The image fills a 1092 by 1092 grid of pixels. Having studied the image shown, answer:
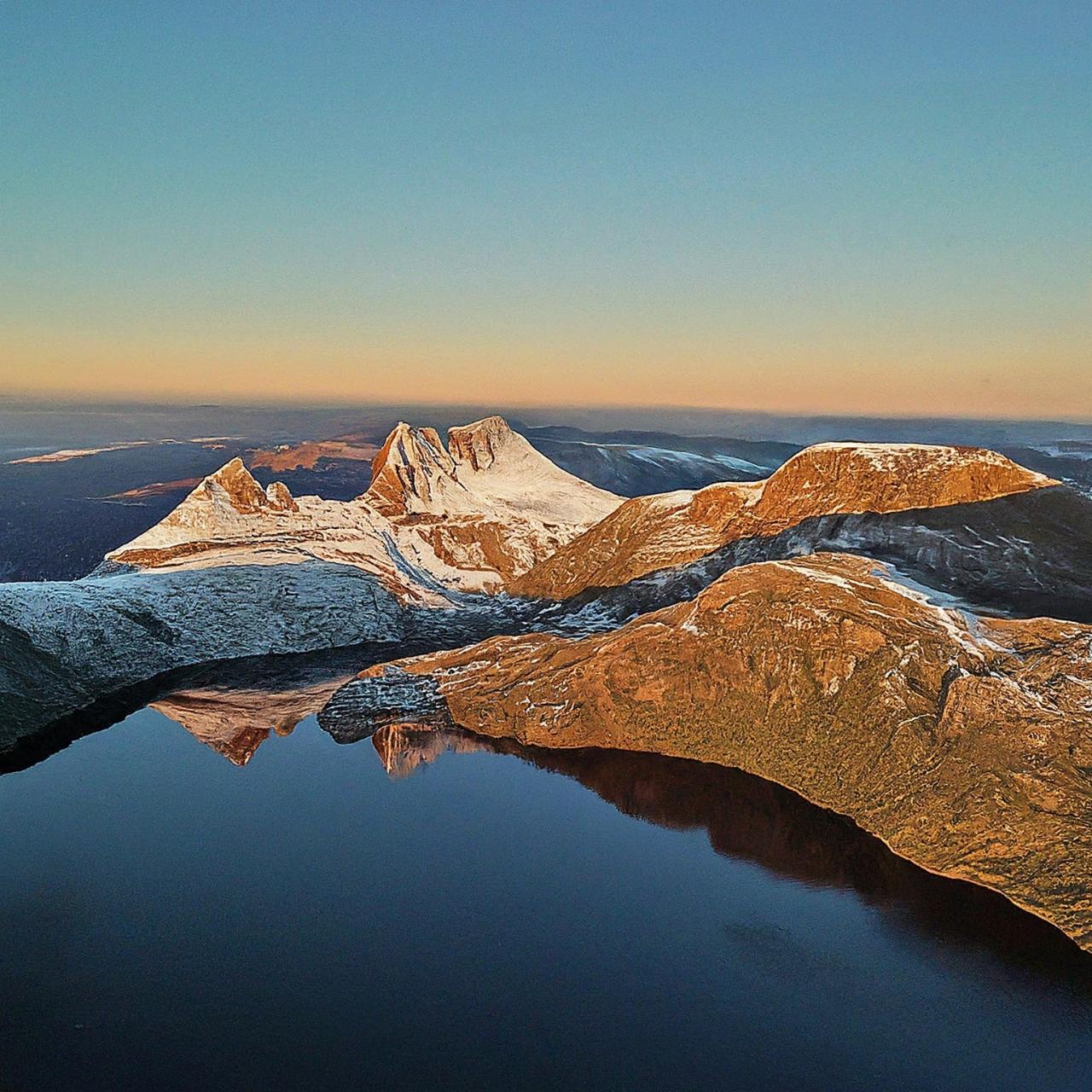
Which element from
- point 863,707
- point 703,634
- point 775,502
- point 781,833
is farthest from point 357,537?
point 781,833

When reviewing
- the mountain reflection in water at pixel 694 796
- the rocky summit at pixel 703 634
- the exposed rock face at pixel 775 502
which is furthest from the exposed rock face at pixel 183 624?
the exposed rock face at pixel 775 502

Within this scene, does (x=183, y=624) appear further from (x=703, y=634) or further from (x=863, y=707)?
(x=863, y=707)

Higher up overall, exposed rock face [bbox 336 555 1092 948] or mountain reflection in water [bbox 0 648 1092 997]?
exposed rock face [bbox 336 555 1092 948]

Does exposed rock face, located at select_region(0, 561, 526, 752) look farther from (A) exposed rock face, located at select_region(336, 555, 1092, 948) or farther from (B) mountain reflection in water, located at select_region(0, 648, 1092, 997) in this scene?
(A) exposed rock face, located at select_region(336, 555, 1092, 948)

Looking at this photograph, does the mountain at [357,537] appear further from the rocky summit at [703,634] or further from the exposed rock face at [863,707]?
the exposed rock face at [863,707]

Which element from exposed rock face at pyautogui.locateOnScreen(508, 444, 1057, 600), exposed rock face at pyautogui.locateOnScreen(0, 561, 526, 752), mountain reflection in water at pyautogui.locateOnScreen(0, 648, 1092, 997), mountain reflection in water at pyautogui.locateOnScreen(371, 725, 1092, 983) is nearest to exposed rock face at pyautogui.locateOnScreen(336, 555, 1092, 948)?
mountain reflection in water at pyautogui.locateOnScreen(371, 725, 1092, 983)

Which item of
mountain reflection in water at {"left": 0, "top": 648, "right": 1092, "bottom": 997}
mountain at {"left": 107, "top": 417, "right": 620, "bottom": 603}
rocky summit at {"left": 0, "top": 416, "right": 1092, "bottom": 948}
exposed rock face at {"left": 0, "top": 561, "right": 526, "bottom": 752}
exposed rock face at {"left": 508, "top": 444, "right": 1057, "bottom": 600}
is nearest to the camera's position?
mountain reflection in water at {"left": 0, "top": 648, "right": 1092, "bottom": 997}
